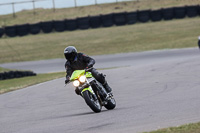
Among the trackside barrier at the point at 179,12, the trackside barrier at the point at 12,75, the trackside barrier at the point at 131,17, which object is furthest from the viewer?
the trackside barrier at the point at 131,17

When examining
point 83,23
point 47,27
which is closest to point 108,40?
point 83,23

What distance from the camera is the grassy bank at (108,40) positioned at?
32.8 metres

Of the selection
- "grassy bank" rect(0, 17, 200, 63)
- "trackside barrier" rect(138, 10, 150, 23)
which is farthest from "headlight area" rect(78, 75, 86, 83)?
"trackside barrier" rect(138, 10, 150, 23)

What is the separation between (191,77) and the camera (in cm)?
1398

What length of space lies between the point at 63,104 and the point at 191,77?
4428 mm

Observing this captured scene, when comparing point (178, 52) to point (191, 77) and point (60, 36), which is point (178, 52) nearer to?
point (191, 77)

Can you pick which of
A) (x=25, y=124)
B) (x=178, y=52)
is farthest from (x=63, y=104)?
(x=178, y=52)

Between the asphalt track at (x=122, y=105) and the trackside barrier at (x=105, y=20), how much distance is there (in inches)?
774

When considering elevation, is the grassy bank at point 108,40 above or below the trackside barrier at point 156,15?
below

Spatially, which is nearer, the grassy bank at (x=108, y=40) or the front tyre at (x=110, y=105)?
the front tyre at (x=110, y=105)

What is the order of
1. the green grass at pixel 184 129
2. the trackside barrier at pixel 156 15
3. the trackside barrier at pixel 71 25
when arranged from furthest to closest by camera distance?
the trackside barrier at pixel 71 25 < the trackside barrier at pixel 156 15 < the green grass at pixel 184 129

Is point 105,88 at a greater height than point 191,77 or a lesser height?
greater

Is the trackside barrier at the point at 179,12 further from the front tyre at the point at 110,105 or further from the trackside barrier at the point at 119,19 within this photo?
the front tyre at the point at 110,105

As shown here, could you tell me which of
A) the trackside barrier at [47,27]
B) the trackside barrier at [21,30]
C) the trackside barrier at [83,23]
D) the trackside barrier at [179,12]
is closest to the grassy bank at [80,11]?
the trackside barrier at [179,12]
